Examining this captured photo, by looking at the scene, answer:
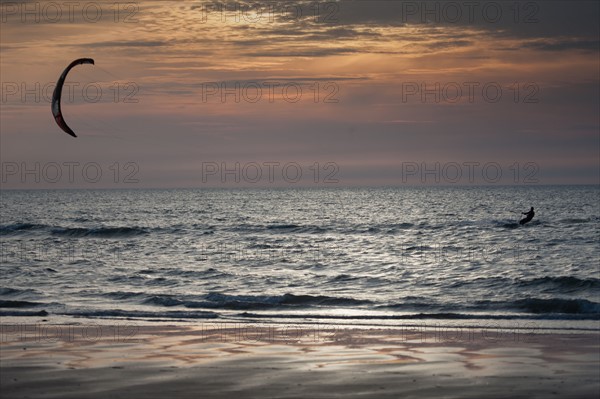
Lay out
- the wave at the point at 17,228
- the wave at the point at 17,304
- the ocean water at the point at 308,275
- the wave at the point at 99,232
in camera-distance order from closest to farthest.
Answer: the ocean water at the point at 308,275
the wave at the point at 17,304
the wave at the point at 99,232
the wave at the point at 17,228

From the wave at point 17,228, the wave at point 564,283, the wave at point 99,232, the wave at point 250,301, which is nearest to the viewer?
the wave at point 250,301

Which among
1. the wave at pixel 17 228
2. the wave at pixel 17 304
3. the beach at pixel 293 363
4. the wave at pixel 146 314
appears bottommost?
the wave at pixel 17 228

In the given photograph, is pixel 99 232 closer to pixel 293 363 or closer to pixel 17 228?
pixel 17 228

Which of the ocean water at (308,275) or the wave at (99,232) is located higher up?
the ocean water at (308,275)

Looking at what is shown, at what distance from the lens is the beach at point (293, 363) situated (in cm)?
1110

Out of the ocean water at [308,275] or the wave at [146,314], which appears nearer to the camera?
the wave at [146,314]

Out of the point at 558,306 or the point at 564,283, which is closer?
the point at 558,306

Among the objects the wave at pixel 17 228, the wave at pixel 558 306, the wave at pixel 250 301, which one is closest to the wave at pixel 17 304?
the wave at pixel 250 301

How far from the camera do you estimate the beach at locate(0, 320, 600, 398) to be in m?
11.1

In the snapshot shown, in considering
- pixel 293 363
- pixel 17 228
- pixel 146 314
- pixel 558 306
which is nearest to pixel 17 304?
pixel 146 314

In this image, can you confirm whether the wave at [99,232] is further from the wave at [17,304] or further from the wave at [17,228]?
the wave at [17,304]

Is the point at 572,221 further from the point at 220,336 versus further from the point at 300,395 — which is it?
the point at 300,395

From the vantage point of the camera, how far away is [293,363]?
13.2 metres

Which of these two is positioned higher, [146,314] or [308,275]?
[146,314]
